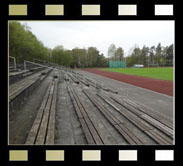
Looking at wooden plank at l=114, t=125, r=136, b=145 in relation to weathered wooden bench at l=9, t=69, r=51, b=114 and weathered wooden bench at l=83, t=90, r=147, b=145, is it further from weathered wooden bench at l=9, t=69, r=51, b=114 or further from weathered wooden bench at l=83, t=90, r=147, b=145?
weathered wooden bench at l=9, t=69, r=51, b=114

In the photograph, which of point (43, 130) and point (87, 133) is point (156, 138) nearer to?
point (87, 133)

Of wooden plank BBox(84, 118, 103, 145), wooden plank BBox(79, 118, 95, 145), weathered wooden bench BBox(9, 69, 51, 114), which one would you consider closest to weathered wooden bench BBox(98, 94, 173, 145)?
wooden plank BBox(84, 118, 103, 145)

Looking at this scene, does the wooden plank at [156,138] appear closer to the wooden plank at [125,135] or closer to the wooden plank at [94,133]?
the wooden plank at [125,135]

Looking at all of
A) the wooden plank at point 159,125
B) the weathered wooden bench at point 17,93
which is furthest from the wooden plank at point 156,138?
the weathered wooden bench at point 17,93

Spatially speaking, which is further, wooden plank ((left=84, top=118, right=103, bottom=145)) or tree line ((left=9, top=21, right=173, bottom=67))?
tree line ((left=9, top=21, right=173, bottom=67))

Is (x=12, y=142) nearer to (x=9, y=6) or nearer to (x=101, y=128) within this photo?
(x=101, y=128)

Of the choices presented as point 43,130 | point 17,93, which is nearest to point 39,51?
point 17,93

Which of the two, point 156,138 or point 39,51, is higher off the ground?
point 39,51

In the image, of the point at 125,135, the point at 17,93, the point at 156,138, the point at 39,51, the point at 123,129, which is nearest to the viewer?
the point at 156,138

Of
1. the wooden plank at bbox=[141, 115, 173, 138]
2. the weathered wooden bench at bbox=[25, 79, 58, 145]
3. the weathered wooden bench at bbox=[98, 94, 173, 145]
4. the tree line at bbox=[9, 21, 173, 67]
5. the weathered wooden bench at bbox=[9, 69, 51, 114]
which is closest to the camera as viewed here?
the weathered wooden bench at bbox=[25, 79, 58, 145]

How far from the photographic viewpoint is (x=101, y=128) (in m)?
3.10

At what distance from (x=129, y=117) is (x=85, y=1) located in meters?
2.86
